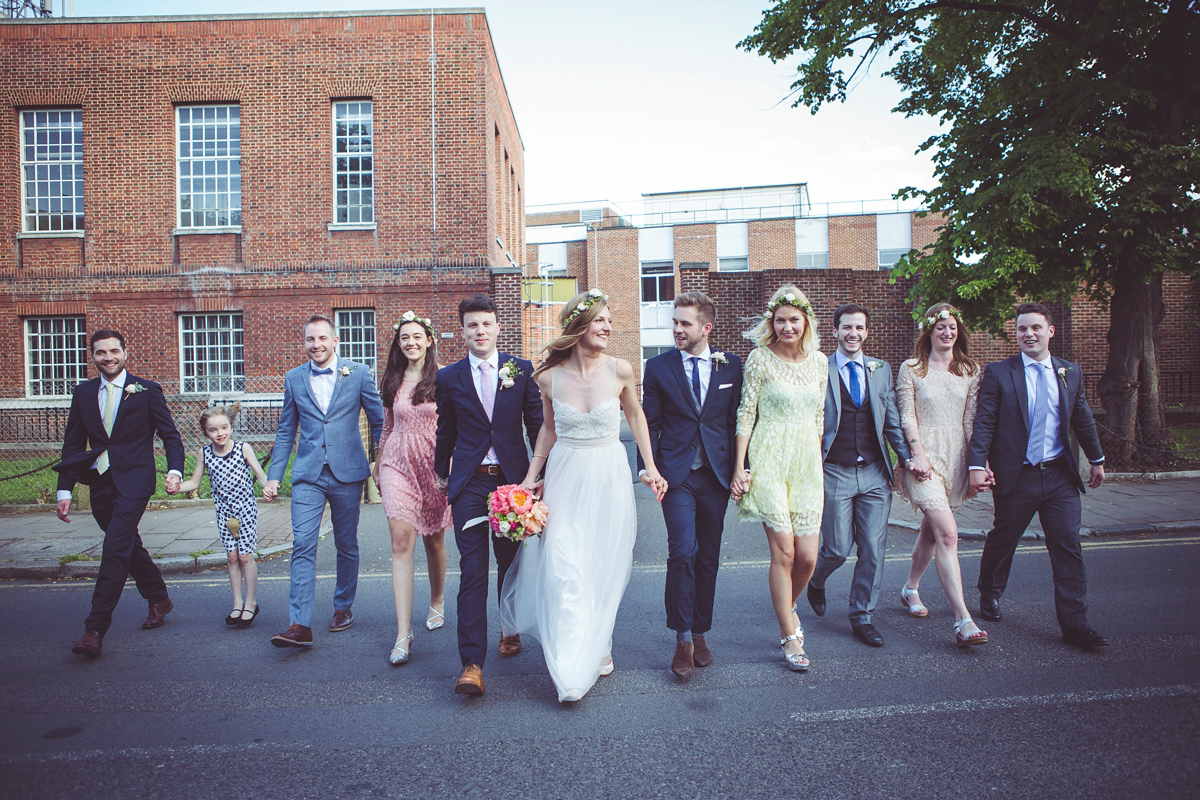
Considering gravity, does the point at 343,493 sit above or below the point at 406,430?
below

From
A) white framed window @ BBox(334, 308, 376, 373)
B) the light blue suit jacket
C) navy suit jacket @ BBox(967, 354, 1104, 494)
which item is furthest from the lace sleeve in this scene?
white framed window @ BBox(334, 308, 376, 373)

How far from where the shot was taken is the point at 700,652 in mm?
4609

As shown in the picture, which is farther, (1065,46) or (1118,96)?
(1065,46)

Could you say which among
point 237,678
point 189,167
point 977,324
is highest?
point 189,167

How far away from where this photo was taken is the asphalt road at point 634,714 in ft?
10.6

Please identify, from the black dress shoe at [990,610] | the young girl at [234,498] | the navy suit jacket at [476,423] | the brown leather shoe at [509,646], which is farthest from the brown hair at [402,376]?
the black dress shoe at [990,610]

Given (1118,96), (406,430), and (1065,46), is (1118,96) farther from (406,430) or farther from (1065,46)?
(406,430)

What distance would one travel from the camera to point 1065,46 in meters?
12.1

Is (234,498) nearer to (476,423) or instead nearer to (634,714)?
(476,423)

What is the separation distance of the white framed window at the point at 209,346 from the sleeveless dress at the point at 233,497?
1390 centimetres

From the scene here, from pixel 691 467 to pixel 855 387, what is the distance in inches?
54.5

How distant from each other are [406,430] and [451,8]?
16402 millimetres

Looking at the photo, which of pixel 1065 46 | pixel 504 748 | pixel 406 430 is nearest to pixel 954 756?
pixel 504 748

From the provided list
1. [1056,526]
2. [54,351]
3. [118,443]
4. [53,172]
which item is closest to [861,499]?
[1056,526]
